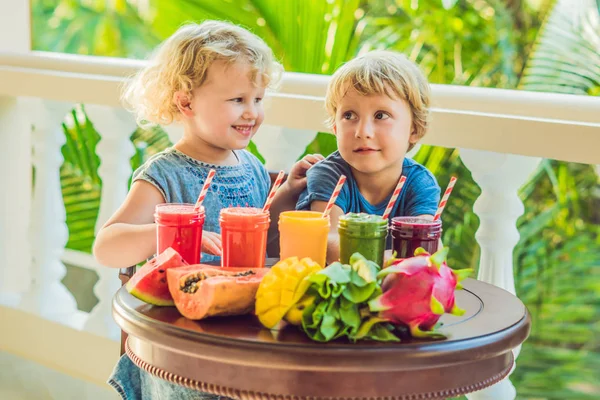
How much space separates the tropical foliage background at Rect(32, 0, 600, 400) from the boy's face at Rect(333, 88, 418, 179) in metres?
1.74

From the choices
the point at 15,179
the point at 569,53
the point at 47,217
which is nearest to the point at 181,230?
the point at 47,217

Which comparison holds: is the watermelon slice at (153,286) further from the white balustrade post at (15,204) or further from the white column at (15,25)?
the white column at (15,25)

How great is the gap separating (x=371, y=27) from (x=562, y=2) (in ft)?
5.20

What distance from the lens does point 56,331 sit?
3150mm

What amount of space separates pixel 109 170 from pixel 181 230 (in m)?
1.36

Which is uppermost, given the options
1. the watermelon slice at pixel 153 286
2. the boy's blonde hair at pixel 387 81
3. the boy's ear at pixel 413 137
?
the boy's blonde hair at pixel 387 81

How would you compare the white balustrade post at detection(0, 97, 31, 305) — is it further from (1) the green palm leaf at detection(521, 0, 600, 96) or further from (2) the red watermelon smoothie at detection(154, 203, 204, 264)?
(1) the green palm leaf at detection(521, 0, 600, 96)

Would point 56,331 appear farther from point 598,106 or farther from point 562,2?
point 562,2

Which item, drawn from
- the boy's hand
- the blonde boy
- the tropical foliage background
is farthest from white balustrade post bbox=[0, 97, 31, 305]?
the blonde boy

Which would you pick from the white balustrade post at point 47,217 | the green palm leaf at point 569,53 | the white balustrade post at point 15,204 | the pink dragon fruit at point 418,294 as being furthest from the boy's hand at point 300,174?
the green palm leaf at point 569,53

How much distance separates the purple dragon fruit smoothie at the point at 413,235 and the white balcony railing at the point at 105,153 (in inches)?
20.6

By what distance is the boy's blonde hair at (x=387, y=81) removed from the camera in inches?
71.7

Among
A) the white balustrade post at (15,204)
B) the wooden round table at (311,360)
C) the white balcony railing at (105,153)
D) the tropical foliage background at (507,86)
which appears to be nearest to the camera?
the wooden round table at (311,360)

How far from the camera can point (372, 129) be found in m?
1.84
